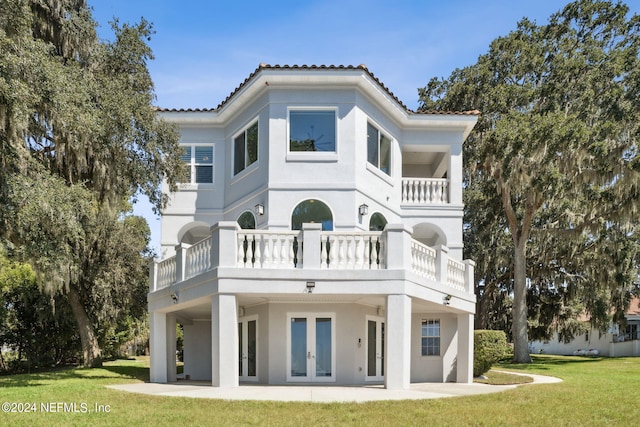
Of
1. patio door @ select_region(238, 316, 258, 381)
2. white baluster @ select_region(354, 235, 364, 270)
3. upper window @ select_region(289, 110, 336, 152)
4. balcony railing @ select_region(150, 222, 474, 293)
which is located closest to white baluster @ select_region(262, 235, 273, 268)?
balcony railing @ select_region(150, 222, 474, 293)

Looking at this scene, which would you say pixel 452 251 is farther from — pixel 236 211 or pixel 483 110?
pixel 483 110

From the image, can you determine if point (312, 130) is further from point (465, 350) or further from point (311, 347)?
point (465, 350)

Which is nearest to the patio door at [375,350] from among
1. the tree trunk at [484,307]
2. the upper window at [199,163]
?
the upper window at [199,163]

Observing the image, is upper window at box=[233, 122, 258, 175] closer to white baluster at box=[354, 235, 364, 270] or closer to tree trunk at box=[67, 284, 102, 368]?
white baluster at box=[354, 235, 364, 270]

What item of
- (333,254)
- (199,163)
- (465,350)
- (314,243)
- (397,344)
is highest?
(199,163)

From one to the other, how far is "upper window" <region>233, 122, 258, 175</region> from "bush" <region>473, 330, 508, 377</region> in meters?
8.67

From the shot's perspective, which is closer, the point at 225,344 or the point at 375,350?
the point at 225,344

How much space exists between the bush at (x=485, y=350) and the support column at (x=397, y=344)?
17.8ft

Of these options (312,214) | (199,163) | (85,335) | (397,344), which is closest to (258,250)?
(397,344)

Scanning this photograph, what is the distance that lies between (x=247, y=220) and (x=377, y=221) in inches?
158

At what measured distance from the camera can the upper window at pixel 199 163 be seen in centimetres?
2248

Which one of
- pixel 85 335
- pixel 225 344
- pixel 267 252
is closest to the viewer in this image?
pixel 225 344

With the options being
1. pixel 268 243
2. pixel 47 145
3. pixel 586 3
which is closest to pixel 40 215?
pixel 268 243

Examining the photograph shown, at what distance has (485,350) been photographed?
19859 mm
